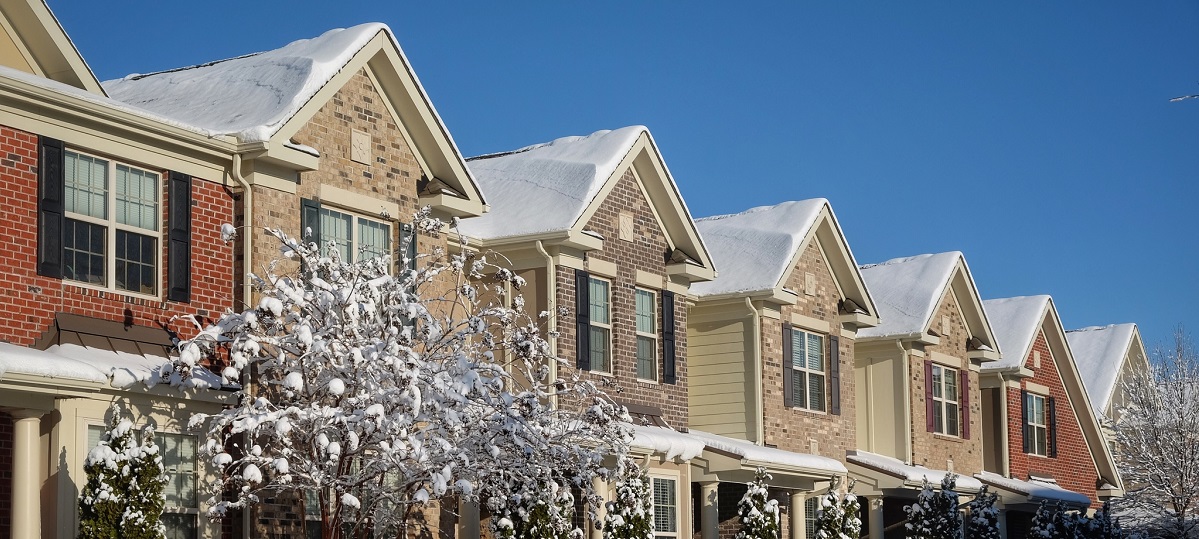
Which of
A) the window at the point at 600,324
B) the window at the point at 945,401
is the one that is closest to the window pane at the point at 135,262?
the window at the point at 600,324

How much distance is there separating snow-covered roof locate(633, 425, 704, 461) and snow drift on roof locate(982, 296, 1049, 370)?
46.1 feet

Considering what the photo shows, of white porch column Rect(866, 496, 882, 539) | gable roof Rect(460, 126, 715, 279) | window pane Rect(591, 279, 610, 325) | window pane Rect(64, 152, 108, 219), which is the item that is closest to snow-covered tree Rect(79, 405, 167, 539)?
window pane Rect(64, 152, 108, 219)

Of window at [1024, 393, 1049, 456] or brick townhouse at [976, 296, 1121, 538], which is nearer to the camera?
brick townhouse at [976, 296, 1121, 538]

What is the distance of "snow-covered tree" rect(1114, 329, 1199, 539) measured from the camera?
126 feet

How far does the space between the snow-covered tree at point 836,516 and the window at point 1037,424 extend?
36.9 ft

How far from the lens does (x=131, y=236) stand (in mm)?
17672

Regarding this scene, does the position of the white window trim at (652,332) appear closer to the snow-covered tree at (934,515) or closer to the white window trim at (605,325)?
the white window trim at (605,325)

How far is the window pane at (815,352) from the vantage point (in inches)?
1183

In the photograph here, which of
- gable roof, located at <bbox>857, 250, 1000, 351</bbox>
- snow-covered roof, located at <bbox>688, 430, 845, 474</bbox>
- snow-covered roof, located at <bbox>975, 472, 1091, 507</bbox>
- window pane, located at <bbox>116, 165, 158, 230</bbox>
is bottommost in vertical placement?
snow-covered roof, located at <bbox>975, 472, 1091, 507</bbox>

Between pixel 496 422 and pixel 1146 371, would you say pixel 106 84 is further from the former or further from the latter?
pixel 1146 371

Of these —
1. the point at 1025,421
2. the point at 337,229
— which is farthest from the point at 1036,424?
the point at 337,229

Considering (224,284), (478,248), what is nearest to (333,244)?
(224,284)

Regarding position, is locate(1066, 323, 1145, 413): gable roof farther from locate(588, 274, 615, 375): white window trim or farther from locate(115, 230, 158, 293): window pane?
locate(115, 230, 158, 293): window pane

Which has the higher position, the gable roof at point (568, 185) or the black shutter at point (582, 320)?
the gable roof at point (568, 185)
